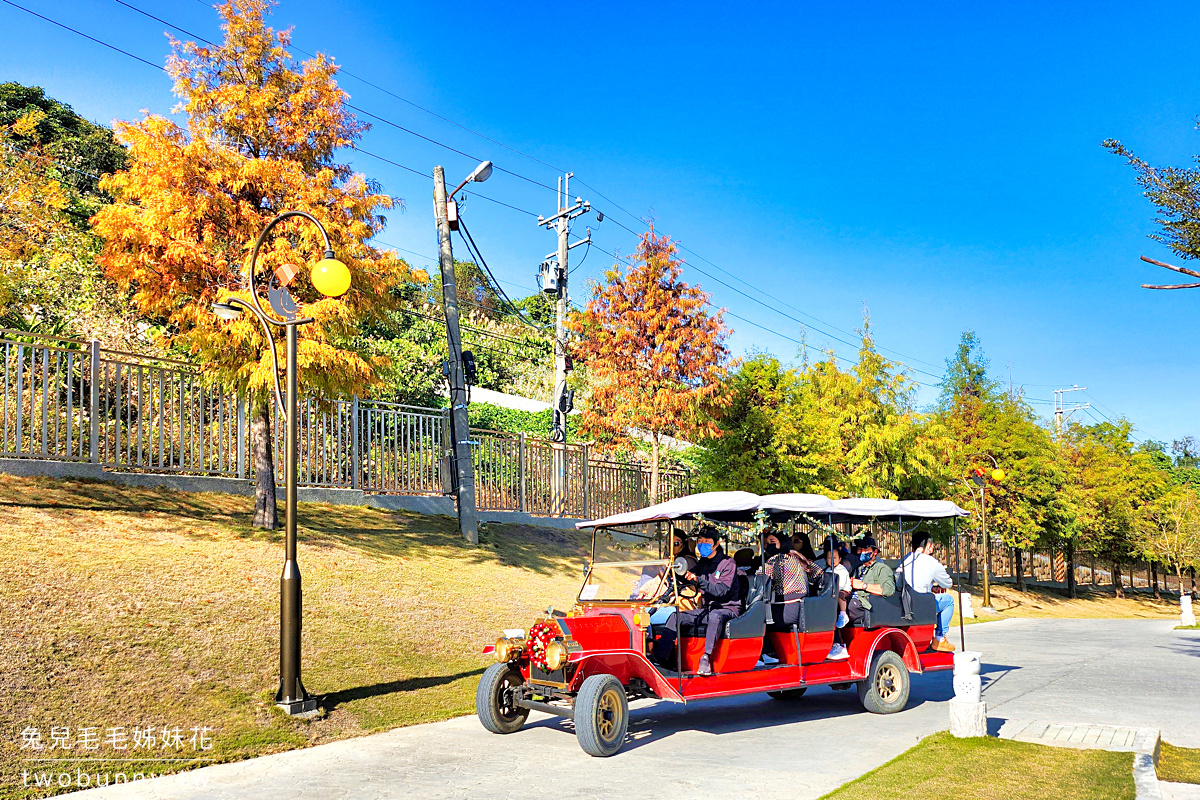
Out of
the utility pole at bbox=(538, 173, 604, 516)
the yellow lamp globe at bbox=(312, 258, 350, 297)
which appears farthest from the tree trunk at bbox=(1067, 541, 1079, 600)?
the yellow lamp globe at bbox=(312, 258, 350, 297)

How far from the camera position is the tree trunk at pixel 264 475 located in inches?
551

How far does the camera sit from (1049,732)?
28.0 feet

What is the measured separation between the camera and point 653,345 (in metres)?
21.0

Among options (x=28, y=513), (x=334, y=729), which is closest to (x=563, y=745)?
(x=334, y=729)

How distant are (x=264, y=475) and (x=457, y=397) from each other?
Result: 15.7 ft

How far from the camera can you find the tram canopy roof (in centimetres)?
929

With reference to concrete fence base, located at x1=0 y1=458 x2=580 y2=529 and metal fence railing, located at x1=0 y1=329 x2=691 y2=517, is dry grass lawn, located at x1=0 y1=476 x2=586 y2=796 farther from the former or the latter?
metal fence railing, located at x1=0 y1=329 x2=691 y2=517

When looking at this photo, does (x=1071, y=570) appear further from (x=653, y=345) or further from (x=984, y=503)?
(x=653, y=345)

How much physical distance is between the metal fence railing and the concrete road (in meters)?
7.59

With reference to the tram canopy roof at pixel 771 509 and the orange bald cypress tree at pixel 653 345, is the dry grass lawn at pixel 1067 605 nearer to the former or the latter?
the orange bald cypress tree at pixel 653 345

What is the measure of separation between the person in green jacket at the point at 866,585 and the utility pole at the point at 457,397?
29.2 ft

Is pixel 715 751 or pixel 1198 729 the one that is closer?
pixel 715 751

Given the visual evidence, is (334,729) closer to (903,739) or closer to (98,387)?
(903,739)

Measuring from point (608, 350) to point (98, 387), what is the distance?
11.0m
